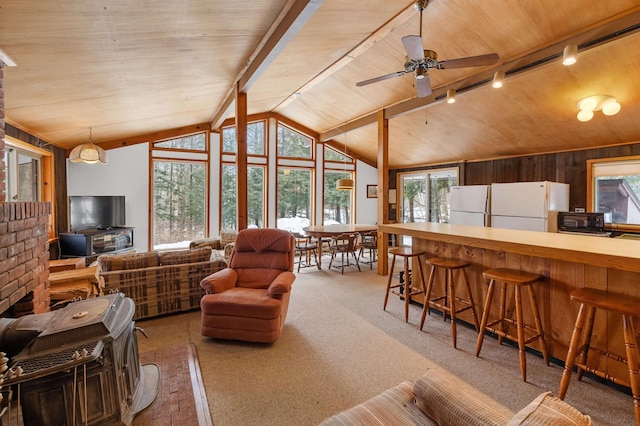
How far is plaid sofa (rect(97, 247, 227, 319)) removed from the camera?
335 centimetres

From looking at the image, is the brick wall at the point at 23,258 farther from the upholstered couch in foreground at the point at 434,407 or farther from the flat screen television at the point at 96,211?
the flat screen television at the point at 96,211

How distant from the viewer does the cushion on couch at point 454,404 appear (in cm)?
107

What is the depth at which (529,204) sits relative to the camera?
187 inches

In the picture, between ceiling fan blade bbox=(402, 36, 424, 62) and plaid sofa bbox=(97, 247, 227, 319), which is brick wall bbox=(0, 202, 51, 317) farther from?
ceiling fan blade bbox=(402, 36, 424, 62)

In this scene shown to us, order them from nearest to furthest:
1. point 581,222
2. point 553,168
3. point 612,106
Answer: point 612,106 < point 581,222 < point 553,168

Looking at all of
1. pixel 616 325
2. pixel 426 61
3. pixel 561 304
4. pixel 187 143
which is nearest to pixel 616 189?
pixel 561 304

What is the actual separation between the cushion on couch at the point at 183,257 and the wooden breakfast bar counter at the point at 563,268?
2.67 metres

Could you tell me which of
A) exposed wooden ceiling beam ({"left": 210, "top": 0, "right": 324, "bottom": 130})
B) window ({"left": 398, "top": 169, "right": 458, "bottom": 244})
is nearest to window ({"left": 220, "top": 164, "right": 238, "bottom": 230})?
exposed wooden ceiling beam ({"left": 210, "top": 0, "right": 324, "bottom": 130})

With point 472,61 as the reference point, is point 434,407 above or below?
below

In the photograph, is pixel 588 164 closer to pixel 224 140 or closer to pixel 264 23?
pixel 264 23

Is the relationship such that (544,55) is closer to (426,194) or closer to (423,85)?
(423,85)

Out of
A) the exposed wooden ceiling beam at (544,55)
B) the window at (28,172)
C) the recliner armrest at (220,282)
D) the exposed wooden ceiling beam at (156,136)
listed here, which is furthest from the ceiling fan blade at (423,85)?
the exposed wooden ceiling beam at (156,136)

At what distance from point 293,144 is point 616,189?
6.16 m

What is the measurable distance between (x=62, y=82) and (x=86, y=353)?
2.74m
